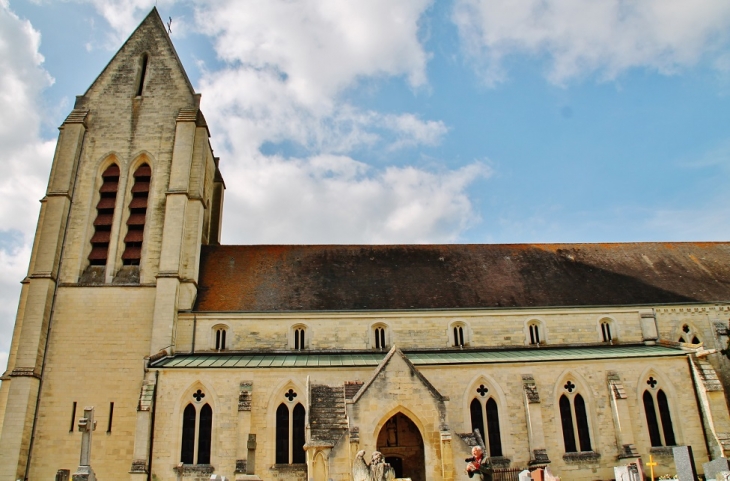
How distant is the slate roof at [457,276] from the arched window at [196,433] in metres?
5.20

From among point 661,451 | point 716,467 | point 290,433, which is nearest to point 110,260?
point 290,433

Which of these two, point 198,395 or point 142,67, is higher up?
point 142,67

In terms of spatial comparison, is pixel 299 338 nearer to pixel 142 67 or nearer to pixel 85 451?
pixel 85 451

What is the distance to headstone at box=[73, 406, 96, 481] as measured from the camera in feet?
52.8

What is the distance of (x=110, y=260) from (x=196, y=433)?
9766mm

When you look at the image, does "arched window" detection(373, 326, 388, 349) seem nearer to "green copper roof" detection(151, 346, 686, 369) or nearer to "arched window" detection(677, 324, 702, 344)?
"green copper roof" detection(151, 346, 686, 369)

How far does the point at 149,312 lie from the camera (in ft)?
83.0

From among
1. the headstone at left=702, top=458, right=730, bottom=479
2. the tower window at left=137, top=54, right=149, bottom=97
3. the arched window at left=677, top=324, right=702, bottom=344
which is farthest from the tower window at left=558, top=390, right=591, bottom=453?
the tower window at left=137, top=54, right=149, bottom=97

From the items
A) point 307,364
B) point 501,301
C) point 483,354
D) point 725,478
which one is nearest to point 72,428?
point 307,364

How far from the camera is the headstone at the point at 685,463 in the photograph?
13633mm

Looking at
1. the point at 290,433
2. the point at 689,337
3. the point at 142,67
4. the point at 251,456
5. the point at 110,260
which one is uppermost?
the point at 142,67

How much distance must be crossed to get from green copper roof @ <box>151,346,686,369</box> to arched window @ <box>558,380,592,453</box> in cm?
160

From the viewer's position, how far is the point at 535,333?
89.4 ft

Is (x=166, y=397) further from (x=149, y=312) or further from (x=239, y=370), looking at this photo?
(x=149, y=312)
